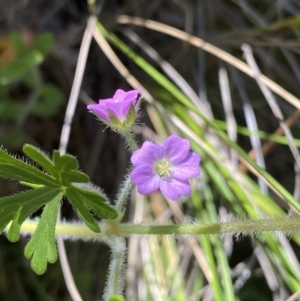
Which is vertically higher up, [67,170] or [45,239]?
[67,170]

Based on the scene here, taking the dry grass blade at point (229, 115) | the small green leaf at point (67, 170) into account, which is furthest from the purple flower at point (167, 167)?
the dry grass blade at point (229, 115)

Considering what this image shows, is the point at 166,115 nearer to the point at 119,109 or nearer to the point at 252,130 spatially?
the point at 252,130

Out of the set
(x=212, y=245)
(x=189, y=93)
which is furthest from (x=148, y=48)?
(x=212, y=245)

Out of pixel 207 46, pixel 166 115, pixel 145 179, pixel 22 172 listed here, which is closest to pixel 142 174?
pixel 145 179

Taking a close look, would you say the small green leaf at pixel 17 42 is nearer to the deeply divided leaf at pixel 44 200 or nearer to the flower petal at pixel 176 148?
the deeply divided leaf at pixel 44 200

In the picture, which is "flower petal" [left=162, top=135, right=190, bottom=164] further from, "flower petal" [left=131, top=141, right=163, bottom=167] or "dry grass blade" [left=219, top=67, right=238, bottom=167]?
"dry grass blade" [left=219, top=67, right=238, bottom=167]

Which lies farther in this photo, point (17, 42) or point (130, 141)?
point (17, 42)

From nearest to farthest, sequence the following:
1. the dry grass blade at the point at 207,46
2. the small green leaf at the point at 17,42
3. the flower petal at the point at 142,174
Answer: the flower petal at the point at 142,174, the dry grass blade at the point at 207,46, the small green leaf at the point at 17,42
